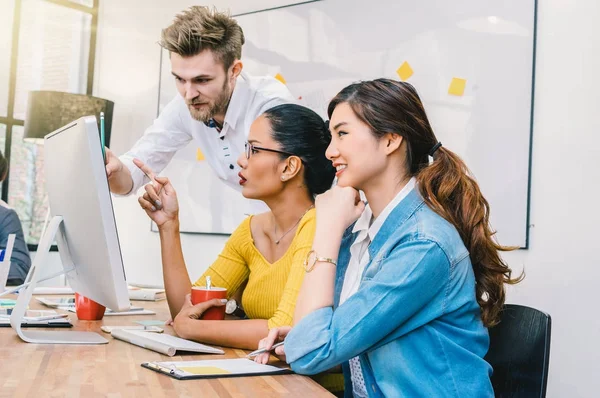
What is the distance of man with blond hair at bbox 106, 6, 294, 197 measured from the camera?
228 centimetres

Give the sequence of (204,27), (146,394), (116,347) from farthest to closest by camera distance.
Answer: (204,27) → (116,347) → (146,394)

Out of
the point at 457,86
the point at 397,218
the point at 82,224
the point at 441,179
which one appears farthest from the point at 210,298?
the point at 457,86

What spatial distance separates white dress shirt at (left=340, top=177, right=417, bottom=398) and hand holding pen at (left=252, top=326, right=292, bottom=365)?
0.15m

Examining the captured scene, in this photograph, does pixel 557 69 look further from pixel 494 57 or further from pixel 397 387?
pixel 397 387

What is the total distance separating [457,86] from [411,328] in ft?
6.30

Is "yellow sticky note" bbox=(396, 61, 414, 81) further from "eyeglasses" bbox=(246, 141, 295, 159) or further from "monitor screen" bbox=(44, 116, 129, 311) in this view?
"monitor screen" bbox=(44, 116, 129, 311)

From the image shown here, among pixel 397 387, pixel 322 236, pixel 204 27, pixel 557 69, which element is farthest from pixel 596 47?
pixel 397 387

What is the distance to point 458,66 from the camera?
2852 millimetres

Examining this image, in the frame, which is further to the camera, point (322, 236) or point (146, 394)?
point (322, 236)

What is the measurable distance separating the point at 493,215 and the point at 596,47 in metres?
0.74

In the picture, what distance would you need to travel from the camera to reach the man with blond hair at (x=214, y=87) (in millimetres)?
2277

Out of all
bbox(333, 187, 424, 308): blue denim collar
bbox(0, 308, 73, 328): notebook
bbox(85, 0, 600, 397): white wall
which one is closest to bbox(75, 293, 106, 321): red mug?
bbox(0, 308, 73, 328): notebook

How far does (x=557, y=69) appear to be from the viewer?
8.38 ft

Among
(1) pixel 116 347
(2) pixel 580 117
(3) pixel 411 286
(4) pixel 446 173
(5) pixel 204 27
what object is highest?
(5) pixel 204 27
